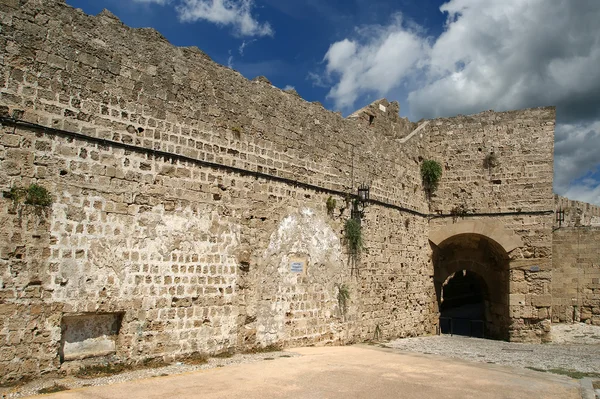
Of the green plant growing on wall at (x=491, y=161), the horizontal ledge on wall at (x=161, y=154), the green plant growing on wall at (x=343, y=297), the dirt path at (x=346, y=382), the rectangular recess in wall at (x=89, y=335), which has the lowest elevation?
the dirt path at (x=346, y=382)

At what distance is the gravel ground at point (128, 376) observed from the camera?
587 cm

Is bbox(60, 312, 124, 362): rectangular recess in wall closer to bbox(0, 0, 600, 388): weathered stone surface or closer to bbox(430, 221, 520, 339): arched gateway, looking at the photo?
bbox(0, 0, 600, 388): weathered stone surface

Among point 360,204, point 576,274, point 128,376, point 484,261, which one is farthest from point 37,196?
point 576,274

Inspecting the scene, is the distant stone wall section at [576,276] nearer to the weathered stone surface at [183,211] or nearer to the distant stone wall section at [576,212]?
the distant stone wall section at [576,212]

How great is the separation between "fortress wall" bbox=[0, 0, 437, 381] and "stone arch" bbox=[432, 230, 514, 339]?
4.95m

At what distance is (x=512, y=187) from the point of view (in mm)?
14797

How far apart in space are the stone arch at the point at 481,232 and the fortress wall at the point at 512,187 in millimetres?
65

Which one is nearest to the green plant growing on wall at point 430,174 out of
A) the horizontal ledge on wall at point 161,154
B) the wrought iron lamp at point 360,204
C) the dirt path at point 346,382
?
the wrought iron lamp at point 360,204

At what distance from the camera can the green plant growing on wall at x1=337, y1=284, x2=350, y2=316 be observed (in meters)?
11.4

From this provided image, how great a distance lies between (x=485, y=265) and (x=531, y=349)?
11.9 ft

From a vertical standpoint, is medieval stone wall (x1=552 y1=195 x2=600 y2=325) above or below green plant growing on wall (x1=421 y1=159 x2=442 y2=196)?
below

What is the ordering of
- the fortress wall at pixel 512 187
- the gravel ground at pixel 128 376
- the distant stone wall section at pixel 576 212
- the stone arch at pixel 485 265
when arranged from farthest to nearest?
the distant stone wall section at pixel 576 212
the stone arch at pixel 485 265
the fortress wall at pixel 512 187
the gravel ground at pixel 128 376

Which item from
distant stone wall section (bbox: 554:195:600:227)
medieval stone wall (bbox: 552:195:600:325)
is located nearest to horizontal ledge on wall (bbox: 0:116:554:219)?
medieval stone wall (bbox: 552:195:600:325)

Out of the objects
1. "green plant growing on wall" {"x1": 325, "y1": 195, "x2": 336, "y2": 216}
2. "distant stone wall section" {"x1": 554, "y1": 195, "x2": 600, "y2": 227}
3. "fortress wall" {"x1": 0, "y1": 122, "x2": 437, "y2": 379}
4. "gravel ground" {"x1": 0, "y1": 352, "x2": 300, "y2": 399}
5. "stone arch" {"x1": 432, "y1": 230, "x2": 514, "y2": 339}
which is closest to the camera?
"gravel ground" {"x1": 0, "y1": 352, "x2": 300, "y2": 399}
